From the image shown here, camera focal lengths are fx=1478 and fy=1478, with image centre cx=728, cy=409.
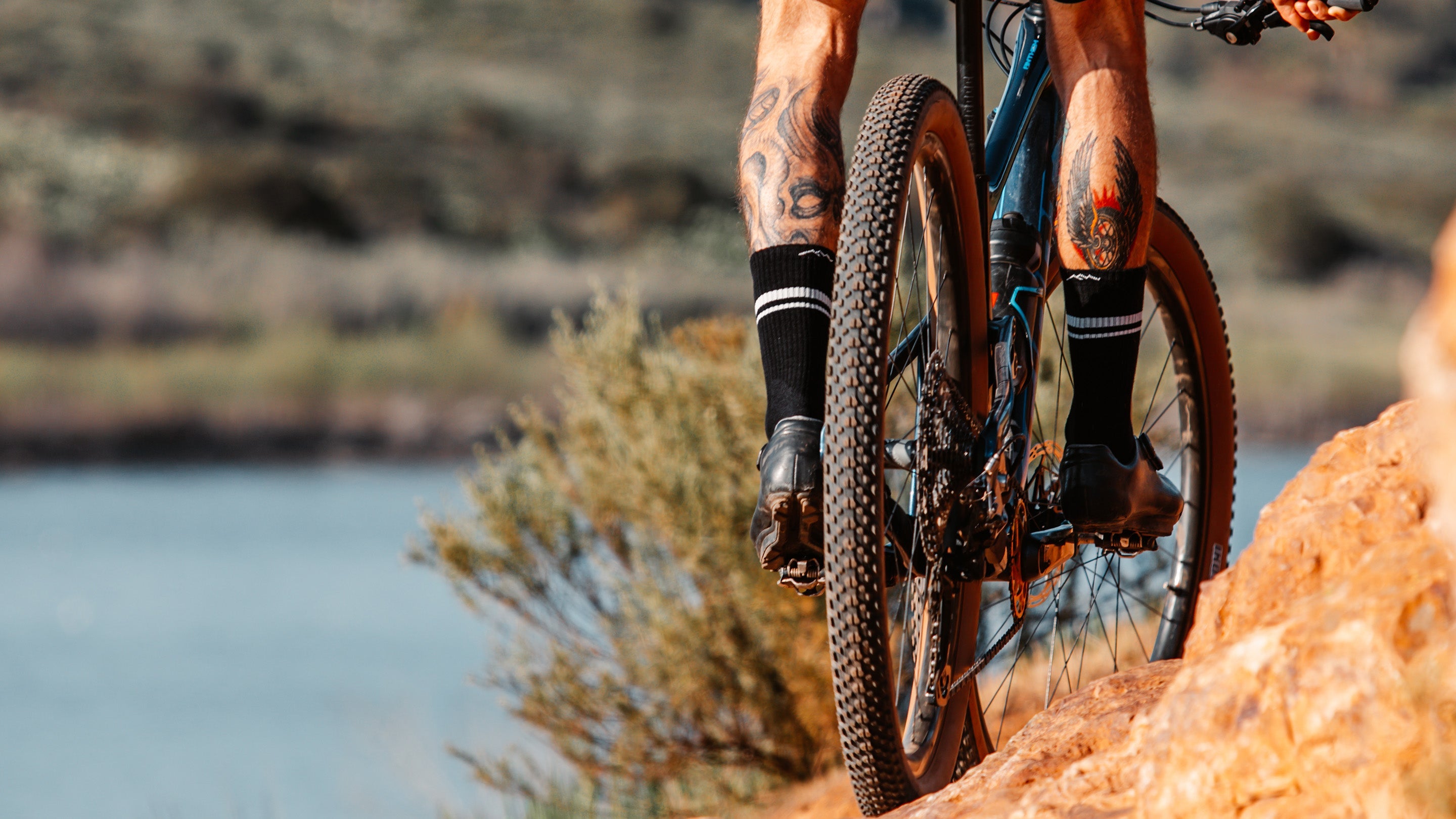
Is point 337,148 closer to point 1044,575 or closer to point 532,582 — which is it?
point 532,582

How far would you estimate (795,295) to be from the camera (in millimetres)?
1856

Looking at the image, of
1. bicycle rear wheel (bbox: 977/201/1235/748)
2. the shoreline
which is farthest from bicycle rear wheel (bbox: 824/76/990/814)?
the shoreline

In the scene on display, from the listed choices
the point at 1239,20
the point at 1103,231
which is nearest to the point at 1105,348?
the point at 1103,231

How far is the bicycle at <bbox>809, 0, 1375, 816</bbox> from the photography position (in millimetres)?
1702

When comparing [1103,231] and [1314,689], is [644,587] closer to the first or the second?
[1103,231]

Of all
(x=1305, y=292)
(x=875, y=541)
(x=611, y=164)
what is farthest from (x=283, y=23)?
(x=875, y=541)

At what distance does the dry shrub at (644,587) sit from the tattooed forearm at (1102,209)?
1623mm

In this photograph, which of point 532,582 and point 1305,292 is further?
point 1305,292

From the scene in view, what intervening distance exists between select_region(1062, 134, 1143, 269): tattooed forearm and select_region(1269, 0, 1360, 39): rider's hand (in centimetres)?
31

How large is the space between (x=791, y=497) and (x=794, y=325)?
23 cm

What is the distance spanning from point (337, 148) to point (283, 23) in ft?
27.7

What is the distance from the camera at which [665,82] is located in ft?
119

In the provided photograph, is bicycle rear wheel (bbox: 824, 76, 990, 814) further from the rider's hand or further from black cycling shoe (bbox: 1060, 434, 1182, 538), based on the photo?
the rider's hand

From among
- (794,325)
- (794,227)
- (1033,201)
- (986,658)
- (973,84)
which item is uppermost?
(973,84)
